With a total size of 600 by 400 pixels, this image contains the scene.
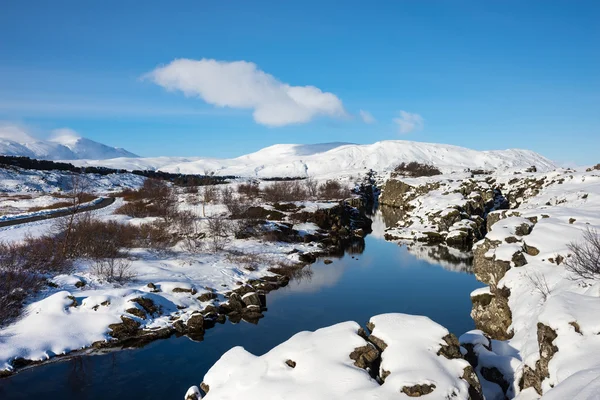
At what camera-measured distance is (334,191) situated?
94812 mm

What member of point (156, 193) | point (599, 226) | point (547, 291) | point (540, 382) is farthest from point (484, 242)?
point (156, 193)

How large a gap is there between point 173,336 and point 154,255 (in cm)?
1551

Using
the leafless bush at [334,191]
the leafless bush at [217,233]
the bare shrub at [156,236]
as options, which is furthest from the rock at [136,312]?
the leafless bush at [334,191]

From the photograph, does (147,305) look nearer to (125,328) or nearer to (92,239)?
(125,328)

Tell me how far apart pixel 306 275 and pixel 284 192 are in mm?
54919

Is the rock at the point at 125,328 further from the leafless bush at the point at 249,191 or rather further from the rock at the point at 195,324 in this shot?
the leafless bush at the point at 249,191

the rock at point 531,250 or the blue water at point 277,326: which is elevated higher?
the rock at point 531,250

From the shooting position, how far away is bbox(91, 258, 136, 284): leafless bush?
27.1m

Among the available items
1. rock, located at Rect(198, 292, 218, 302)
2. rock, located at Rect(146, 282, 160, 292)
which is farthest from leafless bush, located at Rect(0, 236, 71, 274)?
rock, located at Rect(198, 292, 218, 302)

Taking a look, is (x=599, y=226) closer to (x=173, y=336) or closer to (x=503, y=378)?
(x=503, y=378)

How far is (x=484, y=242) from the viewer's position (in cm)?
2300

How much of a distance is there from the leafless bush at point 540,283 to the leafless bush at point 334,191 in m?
71.9

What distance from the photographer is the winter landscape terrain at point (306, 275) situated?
10.1 metres

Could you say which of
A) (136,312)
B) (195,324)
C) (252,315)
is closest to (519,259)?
(252,315)
